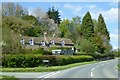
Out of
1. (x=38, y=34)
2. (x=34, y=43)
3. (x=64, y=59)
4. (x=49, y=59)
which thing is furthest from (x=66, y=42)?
(x=49, y=59)

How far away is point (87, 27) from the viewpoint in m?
124

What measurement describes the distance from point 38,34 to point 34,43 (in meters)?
10.8

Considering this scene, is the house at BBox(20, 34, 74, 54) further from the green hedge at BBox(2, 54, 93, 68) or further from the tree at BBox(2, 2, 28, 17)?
the green hedge at BBox(2, 54, 93, 68)

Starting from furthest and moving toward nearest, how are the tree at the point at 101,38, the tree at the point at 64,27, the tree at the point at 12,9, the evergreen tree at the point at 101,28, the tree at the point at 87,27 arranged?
the evergreen tree at the point at 101,28 → the tree at the point at 64,27 → the tree at the point at 87,27 → the tree at the point at 101,38 → the tree at the point at 12,9

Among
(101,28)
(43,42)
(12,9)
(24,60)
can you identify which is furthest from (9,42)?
(101,28)

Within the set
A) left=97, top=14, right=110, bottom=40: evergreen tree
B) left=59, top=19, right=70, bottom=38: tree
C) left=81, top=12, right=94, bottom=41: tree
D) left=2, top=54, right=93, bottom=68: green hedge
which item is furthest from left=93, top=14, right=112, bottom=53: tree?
left=2, top=54, right=93, bottom=68: green hedge

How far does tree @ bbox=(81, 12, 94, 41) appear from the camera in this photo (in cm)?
12086

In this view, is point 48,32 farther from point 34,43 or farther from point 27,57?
point 27,57

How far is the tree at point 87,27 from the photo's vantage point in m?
121

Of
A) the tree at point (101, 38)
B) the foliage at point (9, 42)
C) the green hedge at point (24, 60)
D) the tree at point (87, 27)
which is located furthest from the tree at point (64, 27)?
the green hedge at point (24, 60)

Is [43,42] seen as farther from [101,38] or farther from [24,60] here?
[24,60]

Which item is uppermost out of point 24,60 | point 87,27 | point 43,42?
point 87,27

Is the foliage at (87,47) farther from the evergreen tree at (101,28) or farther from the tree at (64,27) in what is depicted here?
the evergreen tree at (101,28)

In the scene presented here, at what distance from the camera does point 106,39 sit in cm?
12556
